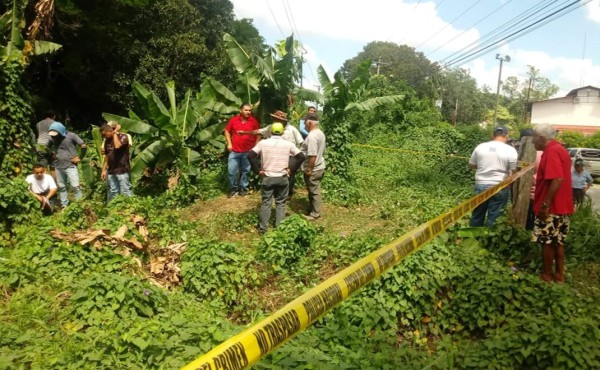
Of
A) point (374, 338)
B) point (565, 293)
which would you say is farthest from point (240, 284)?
point (565, 293)

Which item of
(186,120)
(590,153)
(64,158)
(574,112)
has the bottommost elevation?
(64,158)

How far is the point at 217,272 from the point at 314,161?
269 centimetres

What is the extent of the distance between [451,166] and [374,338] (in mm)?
9287

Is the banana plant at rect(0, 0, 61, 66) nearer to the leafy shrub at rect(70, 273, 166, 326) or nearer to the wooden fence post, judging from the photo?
the leafy shrub at rect(70, 273, 166, 326)

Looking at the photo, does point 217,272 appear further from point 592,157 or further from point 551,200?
point 592,157

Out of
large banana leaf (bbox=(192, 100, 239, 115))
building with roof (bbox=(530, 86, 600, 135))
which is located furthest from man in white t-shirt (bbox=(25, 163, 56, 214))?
building with roof (bbox=(530, 86, 600, 135))

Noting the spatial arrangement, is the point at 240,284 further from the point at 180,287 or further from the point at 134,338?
the point at 134,338

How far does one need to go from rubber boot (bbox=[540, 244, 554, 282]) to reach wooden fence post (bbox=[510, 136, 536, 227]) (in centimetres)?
112

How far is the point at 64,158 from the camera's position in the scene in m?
8.29

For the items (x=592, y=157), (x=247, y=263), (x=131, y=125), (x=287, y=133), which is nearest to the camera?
(x=247, y=263)

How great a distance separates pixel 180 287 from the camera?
5.27 m

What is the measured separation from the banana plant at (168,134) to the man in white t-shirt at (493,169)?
215 inches

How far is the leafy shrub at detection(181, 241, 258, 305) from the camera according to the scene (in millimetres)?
5074

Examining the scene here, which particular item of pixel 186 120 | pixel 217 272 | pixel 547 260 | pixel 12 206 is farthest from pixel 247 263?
pixel 186 120
